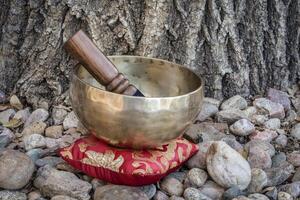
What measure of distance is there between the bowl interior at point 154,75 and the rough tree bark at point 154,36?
0.11 meters

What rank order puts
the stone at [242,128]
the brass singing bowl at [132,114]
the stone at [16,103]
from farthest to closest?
the stone at [16,103]
the stone at [242,128]
the brass singing bowl at [132,114]

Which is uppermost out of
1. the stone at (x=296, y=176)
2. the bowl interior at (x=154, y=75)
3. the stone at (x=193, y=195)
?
the bowl interior at (x=154, y=75)

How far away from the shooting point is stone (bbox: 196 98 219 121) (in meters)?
1.52

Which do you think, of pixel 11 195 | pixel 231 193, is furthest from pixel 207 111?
pixel 11 195

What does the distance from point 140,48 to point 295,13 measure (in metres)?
0.51

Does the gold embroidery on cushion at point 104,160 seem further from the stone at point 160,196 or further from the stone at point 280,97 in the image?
the stone at point 280,97

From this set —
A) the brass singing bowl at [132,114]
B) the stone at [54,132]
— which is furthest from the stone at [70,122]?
the brass singing bowl at [132,114]

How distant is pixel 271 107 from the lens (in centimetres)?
158

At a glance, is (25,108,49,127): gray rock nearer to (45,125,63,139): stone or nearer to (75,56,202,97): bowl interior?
(45,125,63,139): stone

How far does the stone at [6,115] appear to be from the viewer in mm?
1494

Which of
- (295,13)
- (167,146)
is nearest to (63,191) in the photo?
(167,146)

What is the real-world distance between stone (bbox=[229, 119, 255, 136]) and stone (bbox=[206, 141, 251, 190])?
0.71ft

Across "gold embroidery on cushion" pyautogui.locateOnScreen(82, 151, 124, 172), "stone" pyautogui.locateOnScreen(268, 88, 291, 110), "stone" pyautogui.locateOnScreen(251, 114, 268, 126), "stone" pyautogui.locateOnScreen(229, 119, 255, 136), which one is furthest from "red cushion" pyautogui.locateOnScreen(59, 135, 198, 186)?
"stone" pyautogui.locateOnScreen(268, 88, 291, 110)

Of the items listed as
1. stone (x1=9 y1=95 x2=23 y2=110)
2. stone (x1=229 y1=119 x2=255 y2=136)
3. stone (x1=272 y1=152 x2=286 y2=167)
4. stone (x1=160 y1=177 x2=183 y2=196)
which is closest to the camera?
stone (x1=160 y1=177 x2=183 y2=196)
